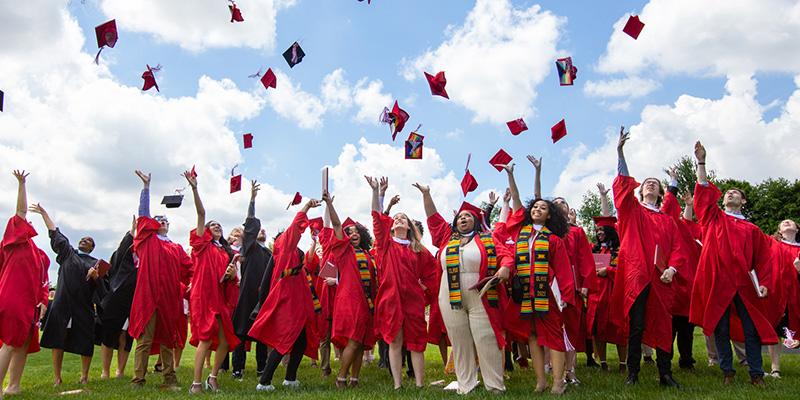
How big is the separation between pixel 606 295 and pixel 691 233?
1.50 metres

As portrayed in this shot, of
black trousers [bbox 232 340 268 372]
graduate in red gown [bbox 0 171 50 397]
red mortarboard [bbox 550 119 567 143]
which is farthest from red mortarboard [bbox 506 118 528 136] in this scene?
graduate in red gown [bbox 0 171 50 397]

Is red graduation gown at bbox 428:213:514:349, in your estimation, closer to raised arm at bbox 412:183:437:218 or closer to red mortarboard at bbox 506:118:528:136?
raised arm at bbox 412:183:437:218

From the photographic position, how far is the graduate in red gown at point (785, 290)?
8.00 meters

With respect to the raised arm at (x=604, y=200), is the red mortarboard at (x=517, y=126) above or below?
above

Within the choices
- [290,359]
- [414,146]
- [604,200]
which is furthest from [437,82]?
[290,359]

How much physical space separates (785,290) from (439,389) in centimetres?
500

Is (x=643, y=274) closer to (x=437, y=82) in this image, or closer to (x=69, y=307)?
(x=437, y=82)

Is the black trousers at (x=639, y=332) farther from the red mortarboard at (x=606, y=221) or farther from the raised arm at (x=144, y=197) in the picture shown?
the raised arm at (x=144, y=197)

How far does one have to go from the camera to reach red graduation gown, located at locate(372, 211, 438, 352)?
7.39 m

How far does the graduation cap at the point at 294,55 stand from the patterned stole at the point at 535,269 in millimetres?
6725

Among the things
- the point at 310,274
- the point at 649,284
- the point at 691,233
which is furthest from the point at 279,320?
the point at 691,233

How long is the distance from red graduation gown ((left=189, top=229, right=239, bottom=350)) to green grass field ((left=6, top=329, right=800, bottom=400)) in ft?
2.31

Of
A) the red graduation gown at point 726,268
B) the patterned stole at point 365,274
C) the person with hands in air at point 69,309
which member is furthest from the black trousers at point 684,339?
the person with hands in air at point 69,309

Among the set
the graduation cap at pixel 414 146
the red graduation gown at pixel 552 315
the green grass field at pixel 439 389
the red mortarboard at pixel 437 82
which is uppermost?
the red mortarboard at pixel 437 82
